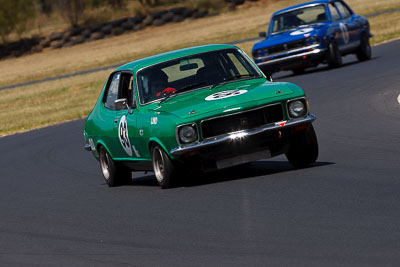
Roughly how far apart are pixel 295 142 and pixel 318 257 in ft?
12.8

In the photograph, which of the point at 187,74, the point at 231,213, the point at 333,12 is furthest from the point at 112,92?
the point at 333,12

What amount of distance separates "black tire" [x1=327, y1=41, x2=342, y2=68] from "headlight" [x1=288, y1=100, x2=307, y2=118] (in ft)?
44.3

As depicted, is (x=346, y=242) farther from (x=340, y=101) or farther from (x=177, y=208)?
(x=340, y=101)

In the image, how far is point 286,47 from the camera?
2297 cm

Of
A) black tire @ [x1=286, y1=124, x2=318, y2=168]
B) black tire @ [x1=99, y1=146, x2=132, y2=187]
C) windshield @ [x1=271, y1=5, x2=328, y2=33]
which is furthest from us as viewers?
windshield @ [x1=271, y1=5, x2=328, y2=33]

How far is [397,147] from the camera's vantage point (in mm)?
10609

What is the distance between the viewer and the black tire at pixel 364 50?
2451 cm

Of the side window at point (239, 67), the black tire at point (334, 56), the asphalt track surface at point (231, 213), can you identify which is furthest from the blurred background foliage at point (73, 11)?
the side window at point (239, 67)

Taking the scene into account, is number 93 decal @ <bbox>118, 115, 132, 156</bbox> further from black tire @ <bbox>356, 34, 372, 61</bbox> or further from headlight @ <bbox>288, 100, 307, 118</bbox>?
black tire @ <bbox>356, 34, 372, 61</bbox>

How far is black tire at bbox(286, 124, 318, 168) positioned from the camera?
9594 millimetres

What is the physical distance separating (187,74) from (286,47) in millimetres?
12865

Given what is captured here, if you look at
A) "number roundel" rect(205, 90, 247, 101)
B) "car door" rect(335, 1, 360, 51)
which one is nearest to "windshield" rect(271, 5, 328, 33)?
"car door" rect(335, 1, 360, 51)

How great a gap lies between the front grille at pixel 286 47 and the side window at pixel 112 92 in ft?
38.9

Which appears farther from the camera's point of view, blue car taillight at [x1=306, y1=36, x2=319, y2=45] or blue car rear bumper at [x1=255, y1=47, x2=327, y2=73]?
blue car rear bumper at [x1=255, y1=47, x2=327, y2=73]
